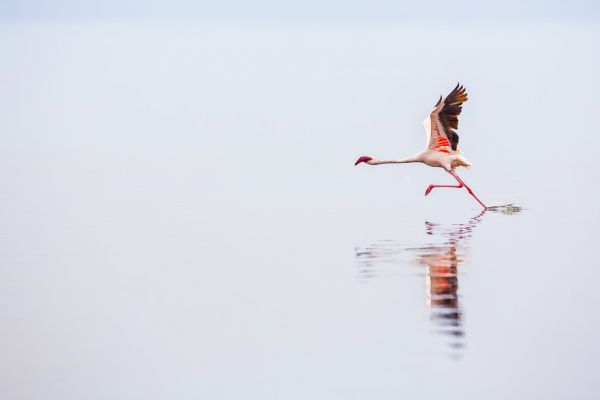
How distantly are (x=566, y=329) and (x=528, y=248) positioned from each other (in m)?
4.55

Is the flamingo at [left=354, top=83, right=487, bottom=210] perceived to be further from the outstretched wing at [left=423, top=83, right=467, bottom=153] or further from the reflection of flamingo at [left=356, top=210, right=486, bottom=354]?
the reflection of flamingo at [left=356, top=210, right=486, bottom=354]

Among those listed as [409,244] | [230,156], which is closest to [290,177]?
[230,156]

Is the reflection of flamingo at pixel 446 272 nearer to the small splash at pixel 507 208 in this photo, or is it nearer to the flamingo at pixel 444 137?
the small splash at pixel 507 208

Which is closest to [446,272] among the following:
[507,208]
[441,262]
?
[441,262]

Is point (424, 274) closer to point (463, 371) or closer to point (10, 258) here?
point (463, 371)

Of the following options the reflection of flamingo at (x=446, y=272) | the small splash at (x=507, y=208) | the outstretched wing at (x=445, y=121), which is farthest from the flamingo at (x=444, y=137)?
the reflection of flamingo at (x=446, y=272)

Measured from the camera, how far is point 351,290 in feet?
53.3

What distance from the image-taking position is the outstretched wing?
2147 cm

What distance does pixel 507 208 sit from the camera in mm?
22188

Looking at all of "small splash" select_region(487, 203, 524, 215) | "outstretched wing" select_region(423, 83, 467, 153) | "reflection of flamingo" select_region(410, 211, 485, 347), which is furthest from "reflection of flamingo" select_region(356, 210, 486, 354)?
"outstretched wing" select_region(423, 83, 467, 153)

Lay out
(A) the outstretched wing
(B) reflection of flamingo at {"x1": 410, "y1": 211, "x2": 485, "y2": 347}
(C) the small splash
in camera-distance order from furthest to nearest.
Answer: (C) the small splash, (A) the outstretched wing, (B) reflection of flamingo at {"x1": 410, "y1": 211, "x2": 485, "y2": 347}

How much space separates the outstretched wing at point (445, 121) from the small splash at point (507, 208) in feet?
3.79

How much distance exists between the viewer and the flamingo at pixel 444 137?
2150 centimetres

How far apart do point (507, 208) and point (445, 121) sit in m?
1.72
